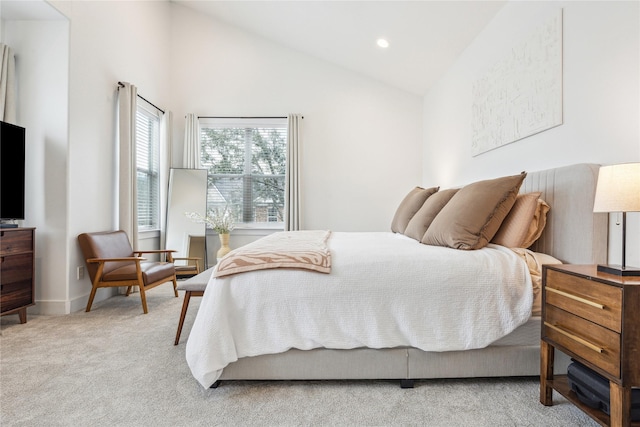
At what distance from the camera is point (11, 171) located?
9.14 feet

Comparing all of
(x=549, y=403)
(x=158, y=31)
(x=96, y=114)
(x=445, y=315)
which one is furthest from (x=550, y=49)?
(x=158, y=31)

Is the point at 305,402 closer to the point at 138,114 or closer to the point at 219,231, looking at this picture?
the point at 219,231

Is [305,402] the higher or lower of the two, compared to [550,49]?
lower

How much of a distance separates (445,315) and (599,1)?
6.00ft

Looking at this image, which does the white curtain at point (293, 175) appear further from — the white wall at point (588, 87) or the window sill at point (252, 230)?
the white wall at point (588, 87)

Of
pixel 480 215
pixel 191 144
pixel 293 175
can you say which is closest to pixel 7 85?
pixel 191 144

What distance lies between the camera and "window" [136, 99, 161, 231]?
176 inches

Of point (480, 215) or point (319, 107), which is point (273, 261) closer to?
point (480, 215)

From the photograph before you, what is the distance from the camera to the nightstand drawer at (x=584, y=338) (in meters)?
1.21

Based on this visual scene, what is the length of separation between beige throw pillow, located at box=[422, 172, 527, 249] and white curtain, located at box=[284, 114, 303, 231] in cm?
298

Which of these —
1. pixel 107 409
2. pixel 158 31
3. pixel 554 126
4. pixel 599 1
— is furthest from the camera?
pixel 158 31

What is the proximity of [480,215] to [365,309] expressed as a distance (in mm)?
917

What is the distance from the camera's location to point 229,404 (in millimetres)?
1613

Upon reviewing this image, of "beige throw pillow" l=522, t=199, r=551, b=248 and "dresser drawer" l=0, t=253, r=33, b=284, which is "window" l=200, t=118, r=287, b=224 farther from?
"beige throw pillow" l=522, t=199, r=551, b=248
